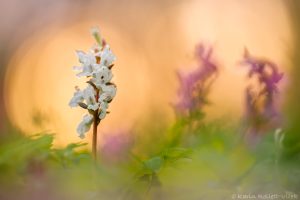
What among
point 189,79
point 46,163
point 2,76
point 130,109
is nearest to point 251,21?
point 2,76

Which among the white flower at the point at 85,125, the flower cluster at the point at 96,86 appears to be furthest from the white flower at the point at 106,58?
the white flower at the point at 85,125

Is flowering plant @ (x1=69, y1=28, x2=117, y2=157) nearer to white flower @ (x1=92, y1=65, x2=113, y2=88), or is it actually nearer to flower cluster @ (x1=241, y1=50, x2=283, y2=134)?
white flower @ (x1=92, y1=65, x2=113, y2=88)

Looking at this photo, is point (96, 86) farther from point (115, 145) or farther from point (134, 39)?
point (134, 39)

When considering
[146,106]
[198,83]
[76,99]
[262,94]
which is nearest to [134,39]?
[146,106]

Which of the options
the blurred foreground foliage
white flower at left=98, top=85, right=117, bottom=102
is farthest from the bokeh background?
white flower at left=98, top=85, right=117, bottom=102

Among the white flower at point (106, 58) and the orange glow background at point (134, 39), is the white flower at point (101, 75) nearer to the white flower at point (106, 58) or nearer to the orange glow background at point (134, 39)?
the white flower at point (106, 58)

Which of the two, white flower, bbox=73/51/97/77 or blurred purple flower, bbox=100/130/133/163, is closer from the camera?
white flower, bbox=73/51/97/77

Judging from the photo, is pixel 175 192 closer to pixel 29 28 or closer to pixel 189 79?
pixel 189 79
